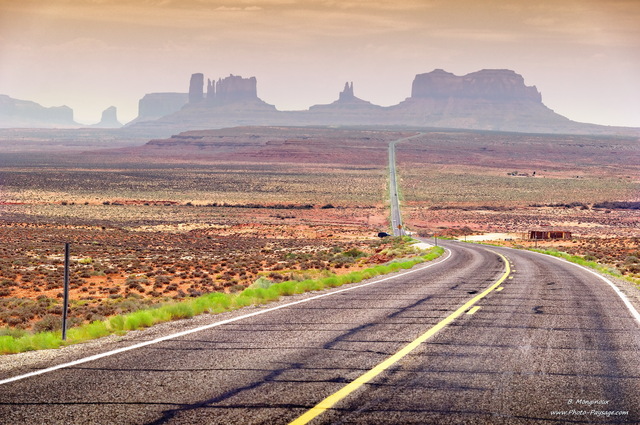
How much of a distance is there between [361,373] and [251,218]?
74.2 meters

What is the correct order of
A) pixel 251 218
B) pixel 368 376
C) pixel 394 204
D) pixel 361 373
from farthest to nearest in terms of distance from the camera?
pixel 394 204, pixel 251 218, pixel 361 373, pixel 368 376

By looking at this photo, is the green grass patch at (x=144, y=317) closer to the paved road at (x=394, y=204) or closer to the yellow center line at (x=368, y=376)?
the yellow center line at (x=368, y=376)

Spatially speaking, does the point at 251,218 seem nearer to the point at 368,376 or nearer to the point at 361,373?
the point at 361,373

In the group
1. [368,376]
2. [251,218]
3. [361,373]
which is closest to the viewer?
[368,376]

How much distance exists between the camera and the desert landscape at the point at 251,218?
91.8 ft

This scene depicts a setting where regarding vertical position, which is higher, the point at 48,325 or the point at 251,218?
the point at 48,325

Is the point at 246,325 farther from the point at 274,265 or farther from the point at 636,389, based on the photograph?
the point at 274,265

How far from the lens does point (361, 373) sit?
7746 mm

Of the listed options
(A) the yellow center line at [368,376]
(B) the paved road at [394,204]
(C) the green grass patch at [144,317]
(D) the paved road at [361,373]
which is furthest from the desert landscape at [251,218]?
(A) the yellow center line at [368,376]

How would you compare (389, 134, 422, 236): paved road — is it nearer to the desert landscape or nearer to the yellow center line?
the desert landscape

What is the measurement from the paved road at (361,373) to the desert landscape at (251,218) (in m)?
8.26

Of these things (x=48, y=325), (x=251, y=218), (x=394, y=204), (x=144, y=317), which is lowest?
(x=251, y=218)

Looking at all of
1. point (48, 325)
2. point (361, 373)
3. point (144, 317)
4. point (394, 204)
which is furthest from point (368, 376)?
point (394, 204)

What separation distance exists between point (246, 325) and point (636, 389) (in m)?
5.90
